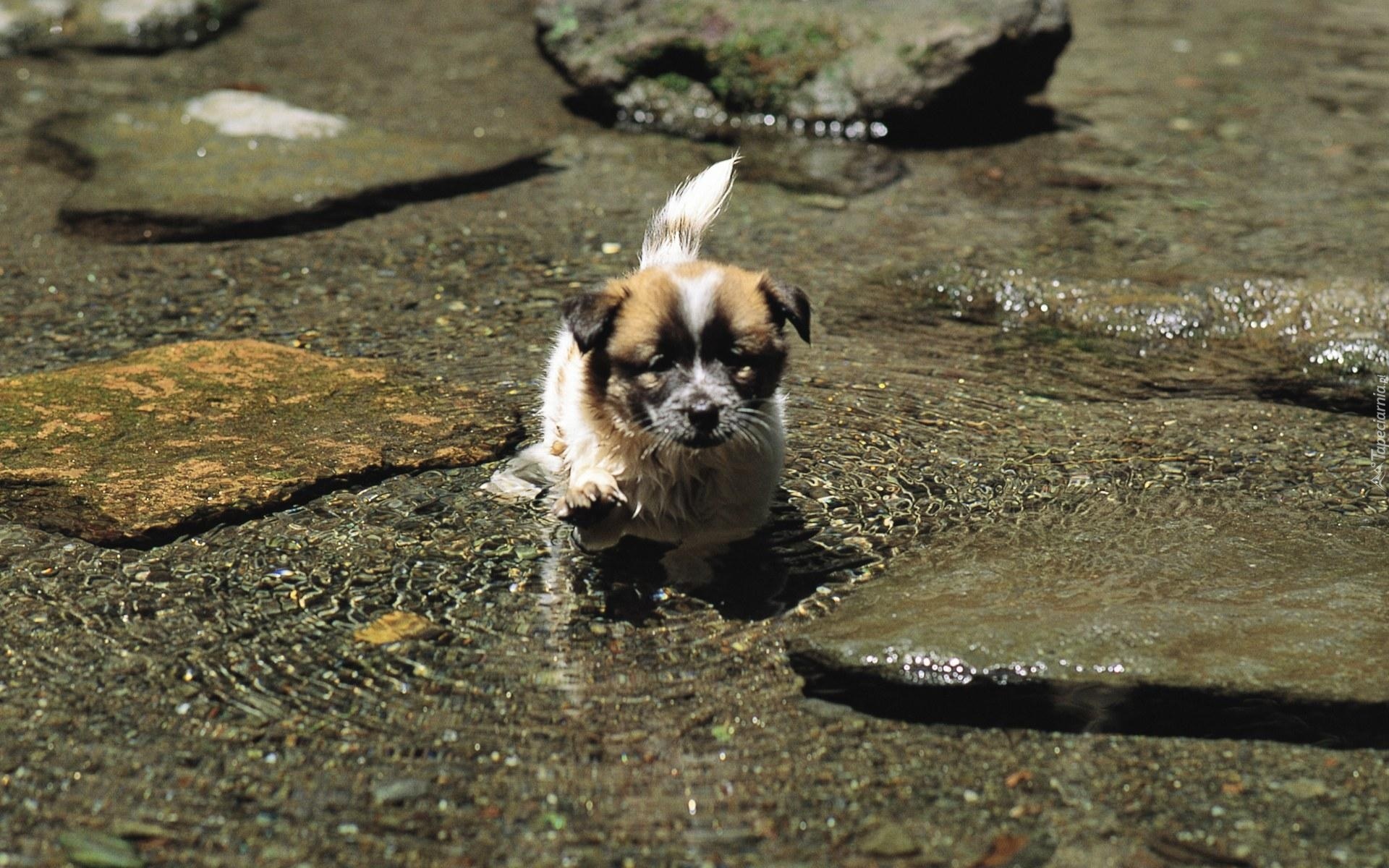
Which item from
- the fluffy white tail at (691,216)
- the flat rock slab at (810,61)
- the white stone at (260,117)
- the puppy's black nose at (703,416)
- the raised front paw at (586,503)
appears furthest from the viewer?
the flat rock slab at (810,61)

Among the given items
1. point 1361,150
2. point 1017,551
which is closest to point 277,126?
point 1017,551

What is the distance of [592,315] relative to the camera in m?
3.92

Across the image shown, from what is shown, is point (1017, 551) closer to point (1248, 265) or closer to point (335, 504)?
point (335, 504)

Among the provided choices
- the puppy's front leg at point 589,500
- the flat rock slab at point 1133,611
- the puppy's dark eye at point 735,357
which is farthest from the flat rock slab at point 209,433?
the flat rock slab at point 1133,611

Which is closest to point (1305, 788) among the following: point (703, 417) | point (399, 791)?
point (703, 417)

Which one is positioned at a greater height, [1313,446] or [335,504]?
[1313,446]

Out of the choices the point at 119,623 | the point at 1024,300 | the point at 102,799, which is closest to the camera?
the point at 102,799

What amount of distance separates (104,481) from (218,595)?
70cm

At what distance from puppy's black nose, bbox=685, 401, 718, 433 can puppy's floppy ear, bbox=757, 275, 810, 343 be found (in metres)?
0.45

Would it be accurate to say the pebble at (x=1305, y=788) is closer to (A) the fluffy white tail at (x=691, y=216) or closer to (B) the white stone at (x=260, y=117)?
(A) the fluffy white tail at (x=691, y=216)

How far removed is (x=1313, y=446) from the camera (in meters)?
4.94

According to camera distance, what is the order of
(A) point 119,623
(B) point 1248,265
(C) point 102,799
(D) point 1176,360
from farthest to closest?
1. (B) point 1248,265
2. (D) point 1176,360
3. (A) point 119,623
4. (C) point 102,799

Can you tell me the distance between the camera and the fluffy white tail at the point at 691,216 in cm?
462

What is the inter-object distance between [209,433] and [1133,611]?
2.88m
